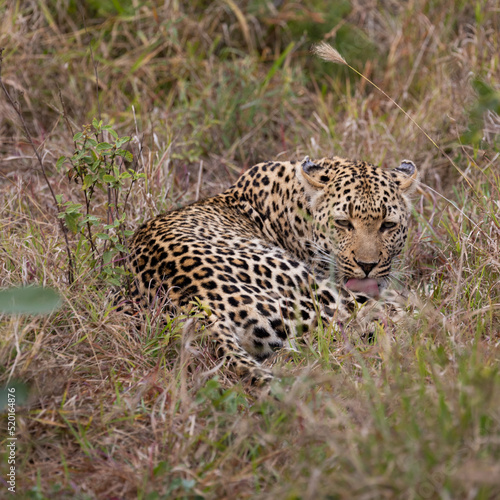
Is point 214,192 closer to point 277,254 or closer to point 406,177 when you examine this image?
point 277,254

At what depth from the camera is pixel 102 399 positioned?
3381 millimetres

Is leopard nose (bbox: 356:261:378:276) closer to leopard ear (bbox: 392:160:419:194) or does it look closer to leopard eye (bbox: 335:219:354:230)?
leopard eye (bbox: 335:219:354:230)

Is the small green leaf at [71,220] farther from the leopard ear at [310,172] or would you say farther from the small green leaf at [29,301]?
the leopard ear at [310,172]

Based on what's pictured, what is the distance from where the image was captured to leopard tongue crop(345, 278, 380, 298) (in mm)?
4809

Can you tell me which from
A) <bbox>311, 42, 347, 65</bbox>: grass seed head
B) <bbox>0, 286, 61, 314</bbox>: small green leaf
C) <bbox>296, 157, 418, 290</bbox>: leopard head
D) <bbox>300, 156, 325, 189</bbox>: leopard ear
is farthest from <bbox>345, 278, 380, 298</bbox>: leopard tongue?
<bbox>0, 286, 61, 314</bbox>: small green leaf

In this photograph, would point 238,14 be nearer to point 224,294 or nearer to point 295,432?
point 224,294

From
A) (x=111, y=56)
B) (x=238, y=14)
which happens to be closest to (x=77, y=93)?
(x=111, y=56)

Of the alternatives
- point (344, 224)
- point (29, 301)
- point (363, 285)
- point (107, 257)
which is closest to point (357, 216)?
point (344, 224)

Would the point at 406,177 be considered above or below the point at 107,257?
above

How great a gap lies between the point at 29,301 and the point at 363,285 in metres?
2.58

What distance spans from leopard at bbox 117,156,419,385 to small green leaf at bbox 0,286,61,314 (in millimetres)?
1154

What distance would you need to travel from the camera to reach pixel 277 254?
15.8 ft

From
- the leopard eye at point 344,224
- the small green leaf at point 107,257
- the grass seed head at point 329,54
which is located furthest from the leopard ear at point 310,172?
the small green leaf at point 107,257

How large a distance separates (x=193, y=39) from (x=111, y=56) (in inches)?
38.0
